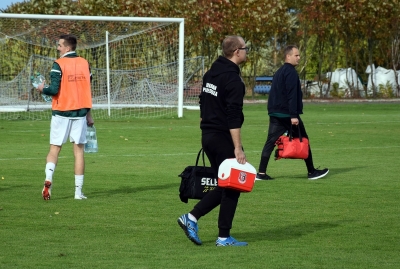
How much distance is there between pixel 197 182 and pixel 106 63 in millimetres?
25046

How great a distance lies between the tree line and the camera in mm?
46156

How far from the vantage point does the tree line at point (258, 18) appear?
4616cm

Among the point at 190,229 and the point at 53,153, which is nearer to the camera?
the point at 190,229

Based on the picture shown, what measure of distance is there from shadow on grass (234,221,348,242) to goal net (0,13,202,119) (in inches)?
834

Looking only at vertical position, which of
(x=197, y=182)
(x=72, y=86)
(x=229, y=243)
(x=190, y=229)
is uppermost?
(x=72, y=86)

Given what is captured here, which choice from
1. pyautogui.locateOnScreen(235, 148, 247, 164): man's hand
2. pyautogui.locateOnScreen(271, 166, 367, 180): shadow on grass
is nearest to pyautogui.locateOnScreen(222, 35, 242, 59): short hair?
pyautogui.locateOnScreen(235, 148, 247, 164): man's hand

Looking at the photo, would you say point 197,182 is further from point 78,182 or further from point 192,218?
point 78,182

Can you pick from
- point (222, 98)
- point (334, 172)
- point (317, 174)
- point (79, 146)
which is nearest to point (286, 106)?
point (317, 174)

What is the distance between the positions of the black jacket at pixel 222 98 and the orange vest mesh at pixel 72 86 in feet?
11.5

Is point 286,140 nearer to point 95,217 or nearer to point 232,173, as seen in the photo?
point 95,217

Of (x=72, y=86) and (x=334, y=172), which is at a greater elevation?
(x=72, y=86)

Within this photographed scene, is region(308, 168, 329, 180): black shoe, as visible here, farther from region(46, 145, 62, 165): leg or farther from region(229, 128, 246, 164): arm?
region(229, 128, 246, 164): arm

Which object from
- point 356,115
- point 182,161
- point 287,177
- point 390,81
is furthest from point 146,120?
point 390,81

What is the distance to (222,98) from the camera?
8148mm
